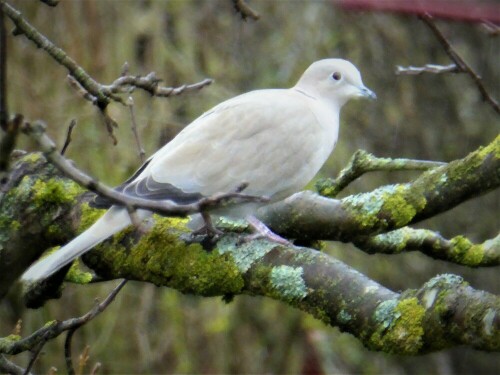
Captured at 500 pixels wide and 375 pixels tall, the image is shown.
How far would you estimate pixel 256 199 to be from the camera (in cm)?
164

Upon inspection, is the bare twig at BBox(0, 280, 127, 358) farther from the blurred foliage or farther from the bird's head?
the blurred foliage

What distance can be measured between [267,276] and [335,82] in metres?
1.35

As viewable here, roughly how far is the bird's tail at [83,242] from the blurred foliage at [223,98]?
1839 millimetres

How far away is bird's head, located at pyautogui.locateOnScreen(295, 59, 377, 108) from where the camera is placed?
10.4 ft

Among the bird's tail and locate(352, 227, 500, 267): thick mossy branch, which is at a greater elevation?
→ the bird's tail

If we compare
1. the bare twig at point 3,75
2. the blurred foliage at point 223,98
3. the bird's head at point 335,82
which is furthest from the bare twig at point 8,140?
the blurred foliage at point 223,98

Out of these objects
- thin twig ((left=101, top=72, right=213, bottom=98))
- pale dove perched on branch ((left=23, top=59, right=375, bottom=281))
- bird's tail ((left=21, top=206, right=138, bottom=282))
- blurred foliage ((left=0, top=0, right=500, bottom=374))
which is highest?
thin twig ((left=101, top=72, right=213, bottom=98))

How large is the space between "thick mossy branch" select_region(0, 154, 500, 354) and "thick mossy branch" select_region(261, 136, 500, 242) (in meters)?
0.14

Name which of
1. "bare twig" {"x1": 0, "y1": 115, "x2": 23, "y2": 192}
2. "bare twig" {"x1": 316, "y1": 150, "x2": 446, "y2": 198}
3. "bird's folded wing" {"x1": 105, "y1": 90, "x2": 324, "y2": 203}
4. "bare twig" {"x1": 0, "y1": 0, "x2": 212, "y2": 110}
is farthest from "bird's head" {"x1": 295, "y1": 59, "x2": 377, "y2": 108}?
"bare twig" {"x1": 0, "y1": 115, "x2": 23, "y2": 192}

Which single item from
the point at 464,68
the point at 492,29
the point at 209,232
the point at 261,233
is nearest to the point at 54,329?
the point at 209,232

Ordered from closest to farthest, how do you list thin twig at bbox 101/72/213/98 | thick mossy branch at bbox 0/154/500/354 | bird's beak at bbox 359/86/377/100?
thick mossy branch at bbox 0/154/500/354 < thin twig at bbox 101/72/213/98 < bird's beak at bbox 359/86/377/100

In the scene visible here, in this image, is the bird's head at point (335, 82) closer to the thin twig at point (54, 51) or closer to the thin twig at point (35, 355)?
the thin twig at point (54, 51)

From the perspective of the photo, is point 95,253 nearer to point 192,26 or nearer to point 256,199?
point 256,199

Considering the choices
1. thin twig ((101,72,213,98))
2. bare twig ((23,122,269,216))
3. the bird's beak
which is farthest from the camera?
the bird's beak
